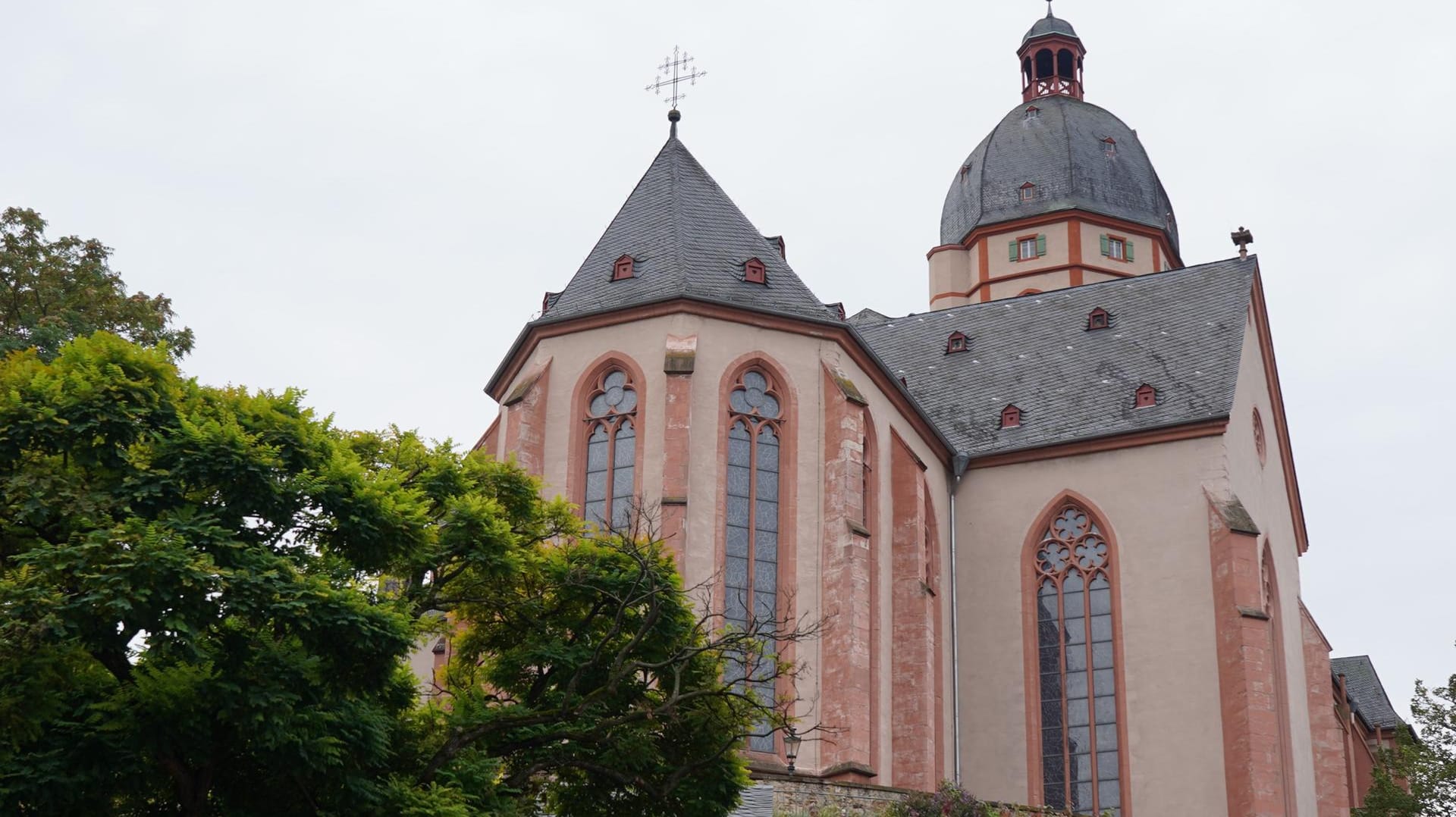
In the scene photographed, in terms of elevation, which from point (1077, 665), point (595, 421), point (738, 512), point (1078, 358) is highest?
point (1078, 358)

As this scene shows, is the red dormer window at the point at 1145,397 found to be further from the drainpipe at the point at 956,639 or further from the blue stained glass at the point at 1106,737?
the blue stained glass at the point at 1106,737

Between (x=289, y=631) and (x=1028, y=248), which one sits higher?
(x=1028, y=248)

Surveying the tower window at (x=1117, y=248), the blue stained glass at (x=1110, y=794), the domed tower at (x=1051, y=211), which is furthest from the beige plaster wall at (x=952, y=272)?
the blue stained glass at (x=1110, y=794)

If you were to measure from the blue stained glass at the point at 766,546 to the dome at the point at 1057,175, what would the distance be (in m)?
25.0

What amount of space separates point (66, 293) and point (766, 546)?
1197cm

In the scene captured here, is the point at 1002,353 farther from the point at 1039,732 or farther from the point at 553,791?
the point at 553,791

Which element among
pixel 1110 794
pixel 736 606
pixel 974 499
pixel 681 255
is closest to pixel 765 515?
pixel 736 606

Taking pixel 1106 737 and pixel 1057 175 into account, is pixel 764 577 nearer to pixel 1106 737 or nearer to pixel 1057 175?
pixel 1106 737

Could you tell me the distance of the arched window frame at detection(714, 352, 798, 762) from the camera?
30156 millimetres

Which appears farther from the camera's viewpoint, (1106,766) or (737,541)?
(1106,766)

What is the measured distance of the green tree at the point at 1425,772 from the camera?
35281mm

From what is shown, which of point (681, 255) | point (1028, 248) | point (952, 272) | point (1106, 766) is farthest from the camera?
point (952, 272)

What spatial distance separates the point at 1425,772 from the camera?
35500 mm

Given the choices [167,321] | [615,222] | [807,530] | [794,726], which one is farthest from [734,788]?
[615,222]
